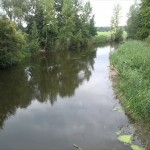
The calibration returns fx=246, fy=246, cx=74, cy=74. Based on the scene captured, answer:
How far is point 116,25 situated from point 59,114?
63.3 meters

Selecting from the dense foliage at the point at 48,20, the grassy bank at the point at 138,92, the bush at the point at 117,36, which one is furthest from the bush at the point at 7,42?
the bush at the point at 117,36

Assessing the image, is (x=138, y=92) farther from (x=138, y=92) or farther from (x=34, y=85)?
(x=34, y=85)

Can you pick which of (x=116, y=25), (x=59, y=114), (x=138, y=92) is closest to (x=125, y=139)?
(x=138, y=92)

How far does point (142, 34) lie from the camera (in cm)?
3638

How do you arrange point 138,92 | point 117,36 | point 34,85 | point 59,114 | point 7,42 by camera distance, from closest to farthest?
point 138,92
point 59,114
point 34,85
point 7,42
point 117,36

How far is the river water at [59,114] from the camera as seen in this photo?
35.7 ft

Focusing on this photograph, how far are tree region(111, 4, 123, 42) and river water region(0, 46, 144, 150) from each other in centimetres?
5055

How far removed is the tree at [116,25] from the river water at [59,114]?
50546mm

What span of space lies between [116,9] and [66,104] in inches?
2452

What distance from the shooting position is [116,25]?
73.6 meters

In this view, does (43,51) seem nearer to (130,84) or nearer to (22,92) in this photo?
(22,92)

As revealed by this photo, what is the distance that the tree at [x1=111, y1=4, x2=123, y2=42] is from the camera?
7206cm

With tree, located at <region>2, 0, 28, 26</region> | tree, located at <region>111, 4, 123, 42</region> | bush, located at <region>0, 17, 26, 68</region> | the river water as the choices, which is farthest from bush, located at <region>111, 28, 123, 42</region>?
the river water

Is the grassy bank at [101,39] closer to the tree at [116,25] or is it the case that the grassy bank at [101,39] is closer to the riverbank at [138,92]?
the tree at [116,25]
